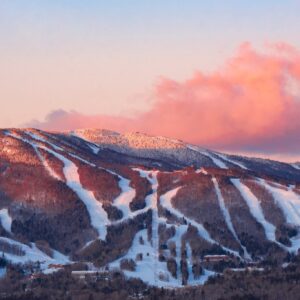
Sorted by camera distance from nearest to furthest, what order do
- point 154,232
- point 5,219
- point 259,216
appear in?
point 154,232
point 5,219
point 259,216

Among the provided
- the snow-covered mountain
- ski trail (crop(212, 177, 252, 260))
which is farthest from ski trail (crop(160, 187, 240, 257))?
ski trail (crop(212, 177, 252, 260))

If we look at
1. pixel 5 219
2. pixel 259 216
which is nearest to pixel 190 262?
pixel 259 216

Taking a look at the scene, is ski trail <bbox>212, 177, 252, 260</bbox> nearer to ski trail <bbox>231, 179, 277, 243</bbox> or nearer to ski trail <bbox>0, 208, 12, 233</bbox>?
ski trail <bbox>231, 179, 277, 243</bbox>

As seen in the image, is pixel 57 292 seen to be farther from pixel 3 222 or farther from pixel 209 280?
pixel 3 222

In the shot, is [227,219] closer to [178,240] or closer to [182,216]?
[182,216]

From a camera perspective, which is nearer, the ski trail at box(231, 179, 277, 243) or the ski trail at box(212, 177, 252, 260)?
the ski trail at box(212, 177, 252, 260)

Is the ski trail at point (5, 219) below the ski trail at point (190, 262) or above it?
above

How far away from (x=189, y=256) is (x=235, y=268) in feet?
28.4

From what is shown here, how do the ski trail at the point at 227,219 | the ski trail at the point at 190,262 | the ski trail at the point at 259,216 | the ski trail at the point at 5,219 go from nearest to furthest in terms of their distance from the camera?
the ski trail at the point at 190,262 < the ski trail at the point at 227,219 < the ski trail at the point at 259,216 < the ski trail at the point at 5,219

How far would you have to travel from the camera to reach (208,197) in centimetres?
19675

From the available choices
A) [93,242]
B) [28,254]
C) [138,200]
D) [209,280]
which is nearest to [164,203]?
[138,200]

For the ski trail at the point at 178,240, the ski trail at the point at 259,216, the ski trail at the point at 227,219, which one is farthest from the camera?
the ski trail at the point at 259,216

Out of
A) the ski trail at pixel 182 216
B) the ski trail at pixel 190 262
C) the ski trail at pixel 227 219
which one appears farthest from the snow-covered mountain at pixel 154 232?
the ski trail at pixel 182 216

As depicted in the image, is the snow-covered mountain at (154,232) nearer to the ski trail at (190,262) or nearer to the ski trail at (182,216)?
the ski trail at (190,262)
